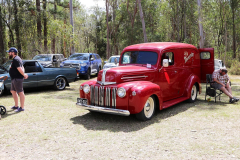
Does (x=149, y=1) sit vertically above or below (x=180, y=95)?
above

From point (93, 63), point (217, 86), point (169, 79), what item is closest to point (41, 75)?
point (169, 79)

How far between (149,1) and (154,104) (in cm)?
3178

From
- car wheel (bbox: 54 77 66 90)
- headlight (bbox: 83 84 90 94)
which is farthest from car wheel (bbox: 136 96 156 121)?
car wheel (bbox: 54 77 66 90)

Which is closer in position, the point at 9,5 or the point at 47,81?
the point at 47,81

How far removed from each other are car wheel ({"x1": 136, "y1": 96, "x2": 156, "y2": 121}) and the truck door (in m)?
3.97

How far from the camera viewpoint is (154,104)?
6.59 meters

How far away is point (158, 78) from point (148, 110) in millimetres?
1103

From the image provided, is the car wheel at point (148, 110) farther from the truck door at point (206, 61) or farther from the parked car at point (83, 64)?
the parked car at point (83, 64)

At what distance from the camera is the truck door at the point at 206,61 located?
931 cm

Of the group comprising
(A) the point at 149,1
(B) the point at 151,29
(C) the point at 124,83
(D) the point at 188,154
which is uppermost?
(A) the point at 149,1

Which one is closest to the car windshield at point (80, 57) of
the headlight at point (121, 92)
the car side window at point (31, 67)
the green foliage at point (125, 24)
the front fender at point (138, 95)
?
the green foliage at point (125, 24)

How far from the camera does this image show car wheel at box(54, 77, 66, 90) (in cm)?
1148

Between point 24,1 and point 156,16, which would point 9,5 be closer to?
point 24,1

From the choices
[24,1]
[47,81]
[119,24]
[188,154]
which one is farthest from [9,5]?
[188,154]
